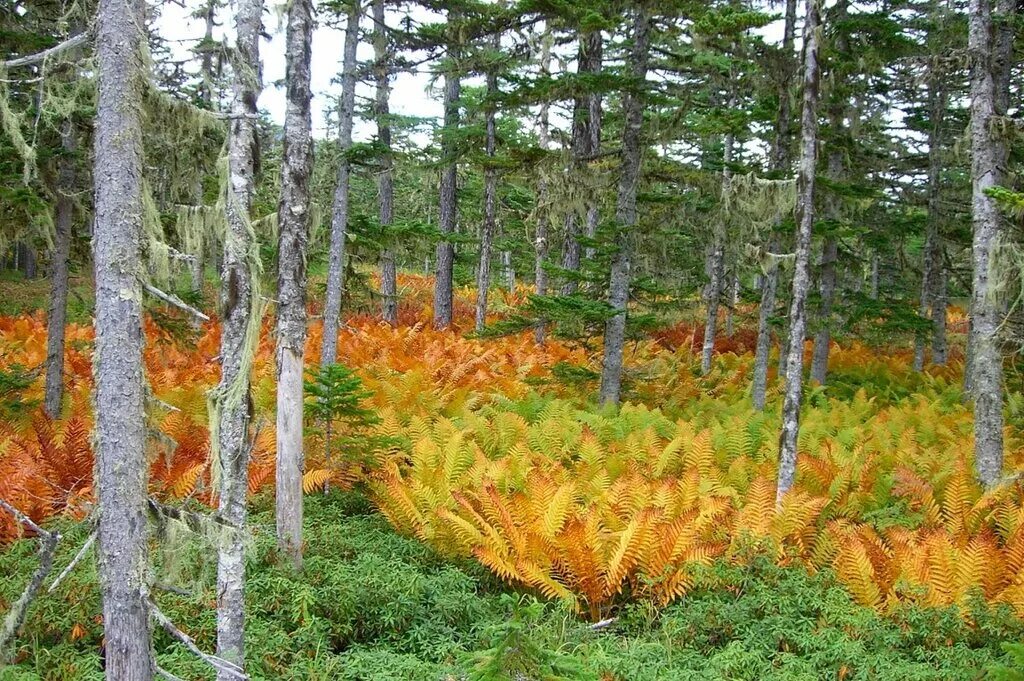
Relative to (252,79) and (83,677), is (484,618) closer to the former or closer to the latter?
(83,677)

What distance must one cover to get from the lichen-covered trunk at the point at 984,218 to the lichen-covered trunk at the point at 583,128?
14.0ft

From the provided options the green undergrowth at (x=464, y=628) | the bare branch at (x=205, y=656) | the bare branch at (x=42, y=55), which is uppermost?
the bare branch at (x=42, y=55)

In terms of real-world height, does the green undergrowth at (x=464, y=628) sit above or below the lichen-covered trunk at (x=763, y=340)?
below

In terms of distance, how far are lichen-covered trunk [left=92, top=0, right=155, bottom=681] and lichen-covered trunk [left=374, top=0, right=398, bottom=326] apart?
19.1 feet

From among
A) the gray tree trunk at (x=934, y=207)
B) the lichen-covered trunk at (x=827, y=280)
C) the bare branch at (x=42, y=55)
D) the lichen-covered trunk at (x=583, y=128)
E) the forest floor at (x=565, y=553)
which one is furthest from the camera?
the gray tree trunk at (x=934, y=207)

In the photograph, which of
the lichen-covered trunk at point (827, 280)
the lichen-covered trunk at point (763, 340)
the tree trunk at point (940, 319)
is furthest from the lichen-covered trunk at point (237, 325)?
the tree trunk at point (940, 319)

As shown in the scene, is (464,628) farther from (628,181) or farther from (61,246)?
(628,181)

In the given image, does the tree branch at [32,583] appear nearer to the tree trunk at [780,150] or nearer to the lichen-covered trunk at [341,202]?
the lichen-covered trunk at [341,202]

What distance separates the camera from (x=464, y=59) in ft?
41.2


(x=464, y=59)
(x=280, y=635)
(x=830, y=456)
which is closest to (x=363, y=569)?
(x=280, y=635)

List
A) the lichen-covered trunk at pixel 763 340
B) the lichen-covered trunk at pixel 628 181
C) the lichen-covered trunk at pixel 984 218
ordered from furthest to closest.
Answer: the lichen-covered trunk at pixel 763 340
the lichen-covered trunk at pixel 628 181
the lichen-covered trunk at pixel 984 218

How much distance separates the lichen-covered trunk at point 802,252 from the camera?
23.6ft

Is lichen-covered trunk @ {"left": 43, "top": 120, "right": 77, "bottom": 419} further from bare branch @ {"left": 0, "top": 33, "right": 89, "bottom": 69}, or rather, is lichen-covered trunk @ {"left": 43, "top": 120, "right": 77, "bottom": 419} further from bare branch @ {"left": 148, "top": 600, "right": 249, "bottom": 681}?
bare branch @ {"left": 148, "top": 600, "right": 249, "bottom": 681}

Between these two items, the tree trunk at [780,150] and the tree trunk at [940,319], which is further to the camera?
the tree trunk at [940,319]
